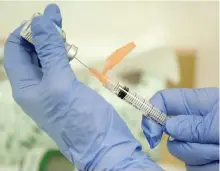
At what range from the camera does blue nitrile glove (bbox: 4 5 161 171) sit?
0.77m

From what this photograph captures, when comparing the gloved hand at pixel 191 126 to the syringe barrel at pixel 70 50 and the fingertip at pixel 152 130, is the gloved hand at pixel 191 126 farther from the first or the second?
the syringe barrel at pixel 70 50

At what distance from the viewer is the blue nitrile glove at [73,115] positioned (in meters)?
0.77

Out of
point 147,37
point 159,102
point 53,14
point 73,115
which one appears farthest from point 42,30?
point 147,37

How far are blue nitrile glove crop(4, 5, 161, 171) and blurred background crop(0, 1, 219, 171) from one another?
38cm

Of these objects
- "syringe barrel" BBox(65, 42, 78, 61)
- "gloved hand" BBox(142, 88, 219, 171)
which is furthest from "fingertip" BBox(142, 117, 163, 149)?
"syringe barrel" BBox(65, 42, 78, 61)

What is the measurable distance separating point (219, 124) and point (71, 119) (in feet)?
1.05

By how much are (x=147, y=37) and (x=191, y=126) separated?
0.53 m

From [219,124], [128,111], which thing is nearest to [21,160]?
[128,111]

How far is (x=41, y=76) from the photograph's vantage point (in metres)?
0.84

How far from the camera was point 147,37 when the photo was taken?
128 centimetres

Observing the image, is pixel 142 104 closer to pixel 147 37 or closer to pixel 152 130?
pixel 152 130

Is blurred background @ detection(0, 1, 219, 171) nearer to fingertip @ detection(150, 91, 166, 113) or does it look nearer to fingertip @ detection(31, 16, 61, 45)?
fingertip @ detection(150, 91, 166, 113)

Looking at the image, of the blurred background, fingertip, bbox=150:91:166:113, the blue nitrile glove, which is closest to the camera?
the blue nitrile glove

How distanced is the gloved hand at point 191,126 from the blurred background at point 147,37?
0.28m
